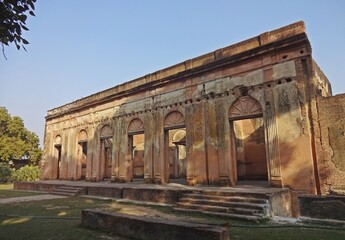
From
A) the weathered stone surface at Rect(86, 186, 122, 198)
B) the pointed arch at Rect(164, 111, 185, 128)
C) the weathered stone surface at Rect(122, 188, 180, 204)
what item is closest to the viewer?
the weathered stone surface at Rect(122, 188, 180, 204)

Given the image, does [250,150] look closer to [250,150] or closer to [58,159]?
[250,150]

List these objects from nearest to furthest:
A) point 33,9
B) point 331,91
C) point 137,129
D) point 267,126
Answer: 1. point 33,9
2. point 267,126
3. point 331,91
4. point 137,129

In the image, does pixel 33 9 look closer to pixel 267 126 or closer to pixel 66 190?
pixel 267 126

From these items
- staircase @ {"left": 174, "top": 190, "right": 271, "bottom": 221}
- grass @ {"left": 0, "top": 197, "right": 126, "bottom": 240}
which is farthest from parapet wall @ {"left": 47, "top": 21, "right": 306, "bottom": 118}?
grass @ {"left": 0, "top": 197, "right": 126, "bottom": 240}

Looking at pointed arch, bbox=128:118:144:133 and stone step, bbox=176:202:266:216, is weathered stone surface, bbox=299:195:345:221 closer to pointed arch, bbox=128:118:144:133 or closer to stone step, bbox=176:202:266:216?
stone step, bbox=176:202:266:216

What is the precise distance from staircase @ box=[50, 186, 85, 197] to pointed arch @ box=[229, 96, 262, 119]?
7818 millimetres

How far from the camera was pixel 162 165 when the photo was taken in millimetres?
12484

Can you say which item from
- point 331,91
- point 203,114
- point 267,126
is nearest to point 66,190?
point 203,114

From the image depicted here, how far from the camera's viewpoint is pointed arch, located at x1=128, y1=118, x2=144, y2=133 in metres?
14.0

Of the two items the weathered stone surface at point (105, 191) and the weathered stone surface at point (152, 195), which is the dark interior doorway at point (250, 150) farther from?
the weathered stone surface at point (105, 191)

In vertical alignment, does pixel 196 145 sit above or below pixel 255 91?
below

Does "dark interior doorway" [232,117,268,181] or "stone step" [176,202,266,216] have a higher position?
"dark interior doorway" [232,117,268,181]

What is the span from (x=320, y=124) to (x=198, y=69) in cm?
541

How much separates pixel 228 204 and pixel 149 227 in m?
3.43
